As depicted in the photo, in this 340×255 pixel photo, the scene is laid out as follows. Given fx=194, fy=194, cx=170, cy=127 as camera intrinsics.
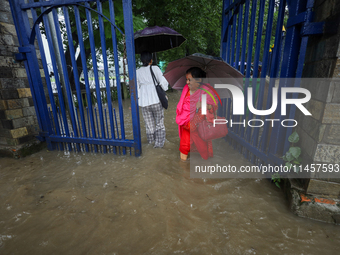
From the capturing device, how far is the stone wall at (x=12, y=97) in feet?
11.3

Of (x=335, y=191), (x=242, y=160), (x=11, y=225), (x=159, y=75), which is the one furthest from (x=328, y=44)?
(x=11, y=225)

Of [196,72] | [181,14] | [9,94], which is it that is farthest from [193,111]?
[181,14]

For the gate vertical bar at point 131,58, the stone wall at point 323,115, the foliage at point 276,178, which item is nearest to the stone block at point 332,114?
the stone wall at point 323,115

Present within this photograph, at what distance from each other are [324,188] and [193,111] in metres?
1.89

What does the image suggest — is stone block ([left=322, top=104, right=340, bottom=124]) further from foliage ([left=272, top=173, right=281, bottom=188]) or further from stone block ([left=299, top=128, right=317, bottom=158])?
foliage ([left=272, top=173, right=281, bottom=188])

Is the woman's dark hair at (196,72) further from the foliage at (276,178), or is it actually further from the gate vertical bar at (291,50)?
the foliage at (276,178)

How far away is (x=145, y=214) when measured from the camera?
2.23 metres

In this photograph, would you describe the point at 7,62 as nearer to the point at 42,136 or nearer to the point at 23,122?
the point at 23,122

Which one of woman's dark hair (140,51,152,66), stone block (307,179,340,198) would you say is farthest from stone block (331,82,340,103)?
woman's dark hair (140,51,152,66)

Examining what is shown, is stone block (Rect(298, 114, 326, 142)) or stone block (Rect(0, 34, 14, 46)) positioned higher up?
stone block (Rect(0, 34, 14, 46))

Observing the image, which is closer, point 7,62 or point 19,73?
point 7,62

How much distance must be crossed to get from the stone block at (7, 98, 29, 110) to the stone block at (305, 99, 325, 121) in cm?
470

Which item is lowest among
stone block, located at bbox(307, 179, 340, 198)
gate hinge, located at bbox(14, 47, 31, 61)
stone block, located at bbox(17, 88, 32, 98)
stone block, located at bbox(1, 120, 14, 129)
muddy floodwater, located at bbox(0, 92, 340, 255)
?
muddy floodwater, located at bbox(0, 92, 340, 255)

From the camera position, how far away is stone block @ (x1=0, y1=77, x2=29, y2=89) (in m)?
3.46
